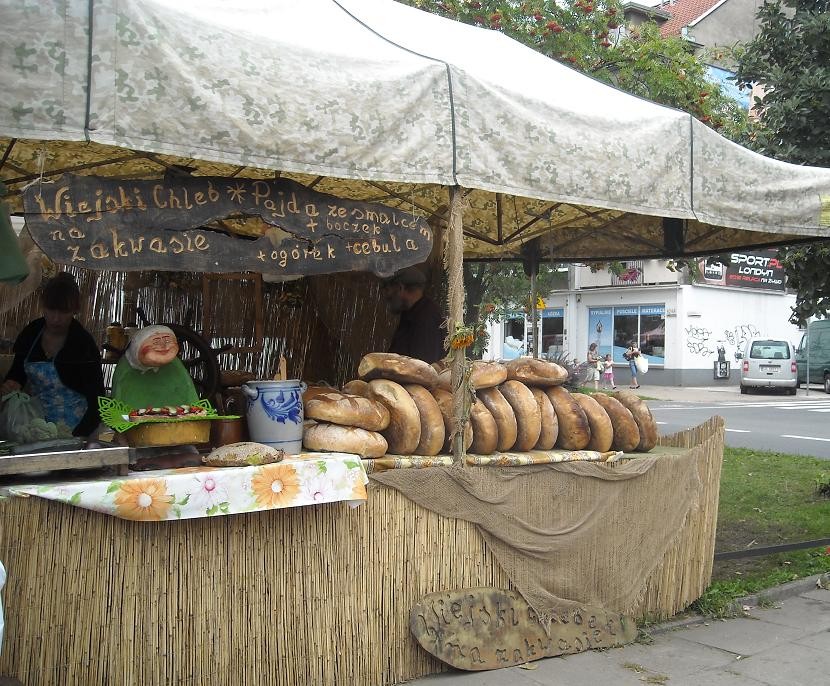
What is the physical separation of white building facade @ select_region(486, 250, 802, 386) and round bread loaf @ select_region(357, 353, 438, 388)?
22874 millimetres

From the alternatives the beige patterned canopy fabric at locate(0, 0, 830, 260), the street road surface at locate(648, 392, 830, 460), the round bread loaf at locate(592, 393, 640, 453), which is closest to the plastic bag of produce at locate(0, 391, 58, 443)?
the beige patterned canopy fabric at locate(0, 0, 830, 260)

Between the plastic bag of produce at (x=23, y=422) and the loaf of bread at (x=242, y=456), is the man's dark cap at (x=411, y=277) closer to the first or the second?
the loaf of bread at (x=242, y=456)

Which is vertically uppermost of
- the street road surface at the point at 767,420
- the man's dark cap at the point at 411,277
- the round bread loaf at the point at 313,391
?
the man's dark cap at the point at 411,277

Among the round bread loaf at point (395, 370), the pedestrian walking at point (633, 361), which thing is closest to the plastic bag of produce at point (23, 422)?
the round bread loaf at point (395, 370)

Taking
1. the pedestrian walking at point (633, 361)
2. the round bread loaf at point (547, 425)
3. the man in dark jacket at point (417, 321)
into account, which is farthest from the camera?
the pedestrian walking at point (633, 361)

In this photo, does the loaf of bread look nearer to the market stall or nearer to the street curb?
the market stall

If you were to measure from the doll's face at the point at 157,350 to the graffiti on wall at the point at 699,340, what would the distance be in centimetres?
2701

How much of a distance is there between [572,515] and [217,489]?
2105mm

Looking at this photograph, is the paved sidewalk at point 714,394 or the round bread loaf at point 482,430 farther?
the paved sidewalk at point 714,394

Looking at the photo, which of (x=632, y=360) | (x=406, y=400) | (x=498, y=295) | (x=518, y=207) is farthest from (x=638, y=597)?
(x=632, y=360)

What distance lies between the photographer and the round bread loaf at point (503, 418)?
427 centimetres

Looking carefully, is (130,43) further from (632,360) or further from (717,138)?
(632,360)

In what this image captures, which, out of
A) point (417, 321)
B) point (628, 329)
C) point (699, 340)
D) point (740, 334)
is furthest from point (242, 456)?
point (740, 334)

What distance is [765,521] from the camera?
754 centimetres
